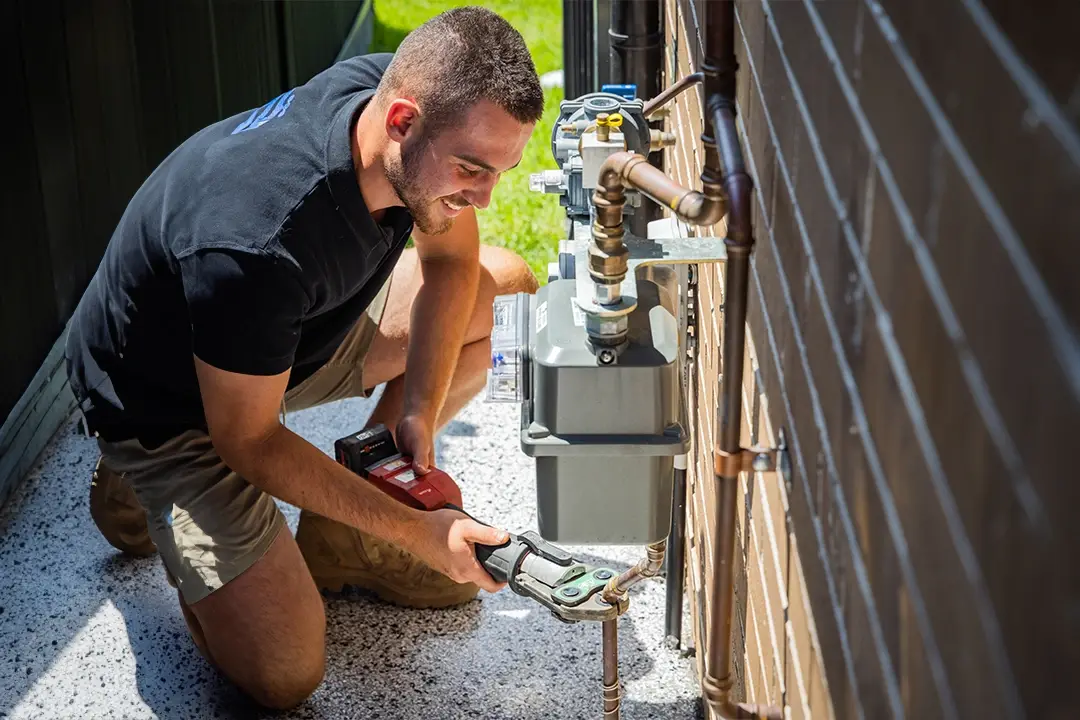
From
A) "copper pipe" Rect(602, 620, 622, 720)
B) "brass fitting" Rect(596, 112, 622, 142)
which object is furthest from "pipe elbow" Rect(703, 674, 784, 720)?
"brass fitting" Rect(596, 112, 622, 142)

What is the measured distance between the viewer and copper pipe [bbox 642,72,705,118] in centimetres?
218

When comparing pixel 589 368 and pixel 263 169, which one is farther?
pixel 263 169

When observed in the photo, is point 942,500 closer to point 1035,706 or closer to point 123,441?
point 1035,706

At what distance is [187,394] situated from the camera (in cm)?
290

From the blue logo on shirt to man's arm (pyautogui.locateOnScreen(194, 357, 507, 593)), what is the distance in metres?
0.54

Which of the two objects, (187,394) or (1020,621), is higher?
(1020,621)

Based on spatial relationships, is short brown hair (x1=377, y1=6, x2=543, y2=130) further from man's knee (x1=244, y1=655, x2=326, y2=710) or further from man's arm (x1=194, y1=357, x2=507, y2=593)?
man's knee (x1=244, y1=655, x2=326, y2=710)

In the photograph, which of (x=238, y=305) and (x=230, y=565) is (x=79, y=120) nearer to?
(x=230, y=565)

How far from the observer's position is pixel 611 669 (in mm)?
2346

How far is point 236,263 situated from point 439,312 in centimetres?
87

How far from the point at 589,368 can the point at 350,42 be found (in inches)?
257

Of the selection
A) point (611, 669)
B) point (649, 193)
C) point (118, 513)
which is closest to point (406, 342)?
point (118, 513)

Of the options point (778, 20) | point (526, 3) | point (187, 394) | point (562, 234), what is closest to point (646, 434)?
point (778, 20)

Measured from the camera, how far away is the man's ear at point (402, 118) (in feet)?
8.10
